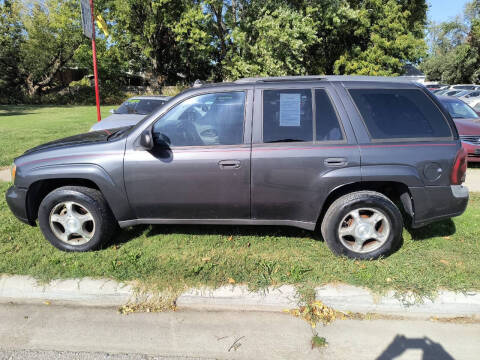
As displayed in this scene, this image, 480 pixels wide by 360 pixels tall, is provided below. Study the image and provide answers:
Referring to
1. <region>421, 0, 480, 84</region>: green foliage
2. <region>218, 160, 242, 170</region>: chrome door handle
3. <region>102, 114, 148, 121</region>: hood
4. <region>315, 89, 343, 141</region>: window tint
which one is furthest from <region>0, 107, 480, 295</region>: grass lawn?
<region>421, 0, 480, 84</region>: green foliage

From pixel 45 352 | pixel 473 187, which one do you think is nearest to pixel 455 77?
pixel 473 187

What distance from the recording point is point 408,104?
3416 millimetres

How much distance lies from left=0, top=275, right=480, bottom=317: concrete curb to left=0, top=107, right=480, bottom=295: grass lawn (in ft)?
0.31

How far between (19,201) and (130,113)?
590 centimetres

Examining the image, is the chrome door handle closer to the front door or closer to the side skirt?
the front door

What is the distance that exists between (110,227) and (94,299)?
0.80 m

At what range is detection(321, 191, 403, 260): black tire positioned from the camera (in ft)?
11.0

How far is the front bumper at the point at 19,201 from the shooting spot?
3.64 metres

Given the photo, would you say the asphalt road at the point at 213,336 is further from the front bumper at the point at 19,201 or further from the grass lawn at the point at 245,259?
the front bumper at the point at 19,201

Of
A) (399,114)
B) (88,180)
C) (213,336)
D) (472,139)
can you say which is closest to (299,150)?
(399,114)

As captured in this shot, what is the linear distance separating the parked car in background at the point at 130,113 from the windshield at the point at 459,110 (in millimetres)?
7233

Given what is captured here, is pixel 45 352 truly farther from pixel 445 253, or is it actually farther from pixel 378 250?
pixel 445 253

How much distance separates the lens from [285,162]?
328 cm

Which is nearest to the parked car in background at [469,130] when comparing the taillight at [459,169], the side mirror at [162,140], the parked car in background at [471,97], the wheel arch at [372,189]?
the taillight at [459,169]
